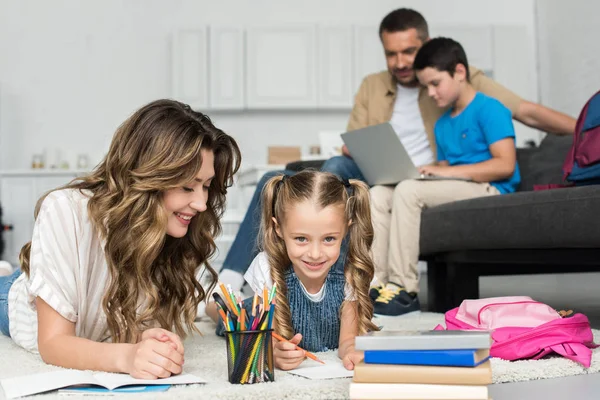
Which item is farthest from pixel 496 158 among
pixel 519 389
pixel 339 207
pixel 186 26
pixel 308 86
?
pixel 186 26

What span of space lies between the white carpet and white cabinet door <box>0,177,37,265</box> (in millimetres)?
3975

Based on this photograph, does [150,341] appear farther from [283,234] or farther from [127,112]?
[127,112]

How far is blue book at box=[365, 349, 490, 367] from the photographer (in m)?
1.04

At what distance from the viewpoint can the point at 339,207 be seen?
61.6 inches

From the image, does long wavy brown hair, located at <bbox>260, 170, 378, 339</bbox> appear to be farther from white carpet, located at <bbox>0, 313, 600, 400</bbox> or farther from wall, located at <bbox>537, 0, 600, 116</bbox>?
wall, located at <bbox>537, 0, 600, 116</bbox>

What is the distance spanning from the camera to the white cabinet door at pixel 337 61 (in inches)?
231

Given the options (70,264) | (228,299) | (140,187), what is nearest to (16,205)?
(70,264)

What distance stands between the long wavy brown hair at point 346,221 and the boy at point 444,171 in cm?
83

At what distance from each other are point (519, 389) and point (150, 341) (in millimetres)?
660

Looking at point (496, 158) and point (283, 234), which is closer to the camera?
point (283, 234)

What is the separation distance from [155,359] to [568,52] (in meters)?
4.71

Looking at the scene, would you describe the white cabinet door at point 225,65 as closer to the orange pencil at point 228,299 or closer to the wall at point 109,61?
the wall at point 109,61

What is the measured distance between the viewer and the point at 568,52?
5266mm

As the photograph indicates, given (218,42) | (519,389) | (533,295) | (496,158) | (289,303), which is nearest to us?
(519,389)
